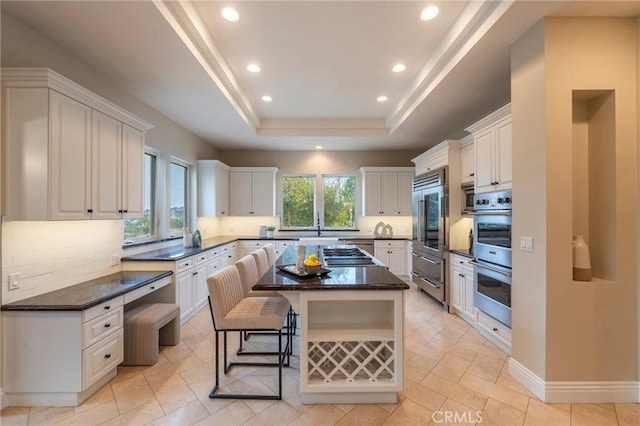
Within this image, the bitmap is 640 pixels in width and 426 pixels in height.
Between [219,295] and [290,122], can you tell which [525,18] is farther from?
[290,122]

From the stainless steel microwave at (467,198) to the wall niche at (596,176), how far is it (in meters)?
1.44

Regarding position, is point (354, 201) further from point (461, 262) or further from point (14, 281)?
point (14, 281)

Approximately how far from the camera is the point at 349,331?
2.18 meters

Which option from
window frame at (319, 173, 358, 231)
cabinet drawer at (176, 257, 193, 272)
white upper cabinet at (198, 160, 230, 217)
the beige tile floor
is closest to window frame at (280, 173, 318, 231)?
window frame at (319, 173, 358, 231)

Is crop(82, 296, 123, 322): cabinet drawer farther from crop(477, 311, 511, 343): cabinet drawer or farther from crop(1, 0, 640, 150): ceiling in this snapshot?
crop(477, 311, 511, 343): cabinet drawer

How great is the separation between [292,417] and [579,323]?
2.19 m

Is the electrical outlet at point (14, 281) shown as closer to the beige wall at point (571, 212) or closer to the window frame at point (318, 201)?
the beige wall at point (571, 212)

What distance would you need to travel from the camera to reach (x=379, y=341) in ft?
6.93

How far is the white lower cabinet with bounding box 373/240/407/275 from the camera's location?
5871mm

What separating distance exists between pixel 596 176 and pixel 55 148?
414cm

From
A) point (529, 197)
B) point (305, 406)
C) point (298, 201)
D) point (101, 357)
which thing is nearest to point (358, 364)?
point (305, 406)

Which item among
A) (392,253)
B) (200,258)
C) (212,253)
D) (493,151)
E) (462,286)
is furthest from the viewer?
(392,253)

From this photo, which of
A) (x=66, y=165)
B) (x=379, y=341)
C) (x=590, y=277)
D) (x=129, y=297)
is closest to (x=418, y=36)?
(x=590, y=277)

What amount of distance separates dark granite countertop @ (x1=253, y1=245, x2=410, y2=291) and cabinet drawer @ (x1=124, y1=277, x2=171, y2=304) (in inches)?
49.7
